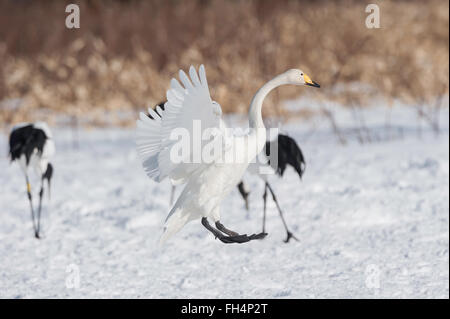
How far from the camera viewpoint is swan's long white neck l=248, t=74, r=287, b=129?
1.48 m

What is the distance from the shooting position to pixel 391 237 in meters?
4.39

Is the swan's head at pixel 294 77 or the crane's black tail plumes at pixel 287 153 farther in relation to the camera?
the crane's black tail plumes at pixel 287 153

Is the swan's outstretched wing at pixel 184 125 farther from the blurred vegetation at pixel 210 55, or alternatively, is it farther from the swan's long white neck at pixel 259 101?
the blurred vegetation at pixel 210 55

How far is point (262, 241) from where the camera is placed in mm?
4434

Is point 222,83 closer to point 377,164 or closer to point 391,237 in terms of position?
point 377,164

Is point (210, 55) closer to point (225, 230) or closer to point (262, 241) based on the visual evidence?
point (262, 241)

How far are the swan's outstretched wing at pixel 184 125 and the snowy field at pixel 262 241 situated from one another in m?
2.03

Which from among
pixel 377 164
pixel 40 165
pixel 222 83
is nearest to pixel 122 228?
pixel 40 165

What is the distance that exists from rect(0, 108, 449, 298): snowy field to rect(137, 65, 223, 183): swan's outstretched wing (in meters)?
2.03

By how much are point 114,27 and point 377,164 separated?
25.3 ft

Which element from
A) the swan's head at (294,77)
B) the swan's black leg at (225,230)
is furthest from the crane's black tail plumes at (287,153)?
the swan's head at (294,77)

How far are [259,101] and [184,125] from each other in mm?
228

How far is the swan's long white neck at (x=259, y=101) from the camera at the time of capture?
148cm

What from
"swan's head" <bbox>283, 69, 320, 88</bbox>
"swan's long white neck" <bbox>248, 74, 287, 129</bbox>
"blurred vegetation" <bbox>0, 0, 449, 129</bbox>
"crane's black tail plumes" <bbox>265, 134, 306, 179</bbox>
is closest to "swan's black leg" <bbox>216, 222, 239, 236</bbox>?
"swan's long white neck" <bbox>248, 74, 287, 129</bbox>
